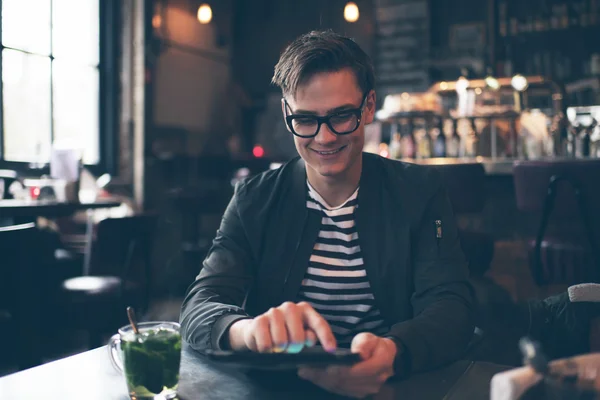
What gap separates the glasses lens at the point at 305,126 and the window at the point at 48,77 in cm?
346

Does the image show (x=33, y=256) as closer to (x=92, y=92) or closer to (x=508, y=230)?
(x=508, y=230)


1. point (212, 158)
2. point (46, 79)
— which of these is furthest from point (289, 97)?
point (212, 158)

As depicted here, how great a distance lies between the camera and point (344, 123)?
4.35 feet

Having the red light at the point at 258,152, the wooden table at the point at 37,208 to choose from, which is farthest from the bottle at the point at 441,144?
the red light at the point at 258,152

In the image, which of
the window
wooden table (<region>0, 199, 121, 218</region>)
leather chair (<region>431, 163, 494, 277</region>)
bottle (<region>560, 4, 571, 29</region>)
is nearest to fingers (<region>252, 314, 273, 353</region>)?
leather chair (<region>431, 163, 494, 277</region>)

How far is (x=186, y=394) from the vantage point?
756 mm

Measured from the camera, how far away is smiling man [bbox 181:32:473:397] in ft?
4.24

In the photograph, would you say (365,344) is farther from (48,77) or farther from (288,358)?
(48,77)

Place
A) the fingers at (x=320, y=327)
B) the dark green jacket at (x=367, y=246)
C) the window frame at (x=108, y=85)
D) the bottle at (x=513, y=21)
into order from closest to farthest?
the fingers at (x=320, y=327) → the dark green jacket at (x=367, y=246) → the window frame at (x=108, y=85) → the bottle at (x=513, y=21)

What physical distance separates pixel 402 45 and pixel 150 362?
6509 millimetres

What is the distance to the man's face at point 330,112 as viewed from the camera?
4.29ft

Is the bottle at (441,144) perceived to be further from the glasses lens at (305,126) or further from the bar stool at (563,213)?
the glasses lens at (305,126)

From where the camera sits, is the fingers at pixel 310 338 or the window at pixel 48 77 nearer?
the fingers at pixel 310 338

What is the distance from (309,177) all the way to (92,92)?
15.0 feet
